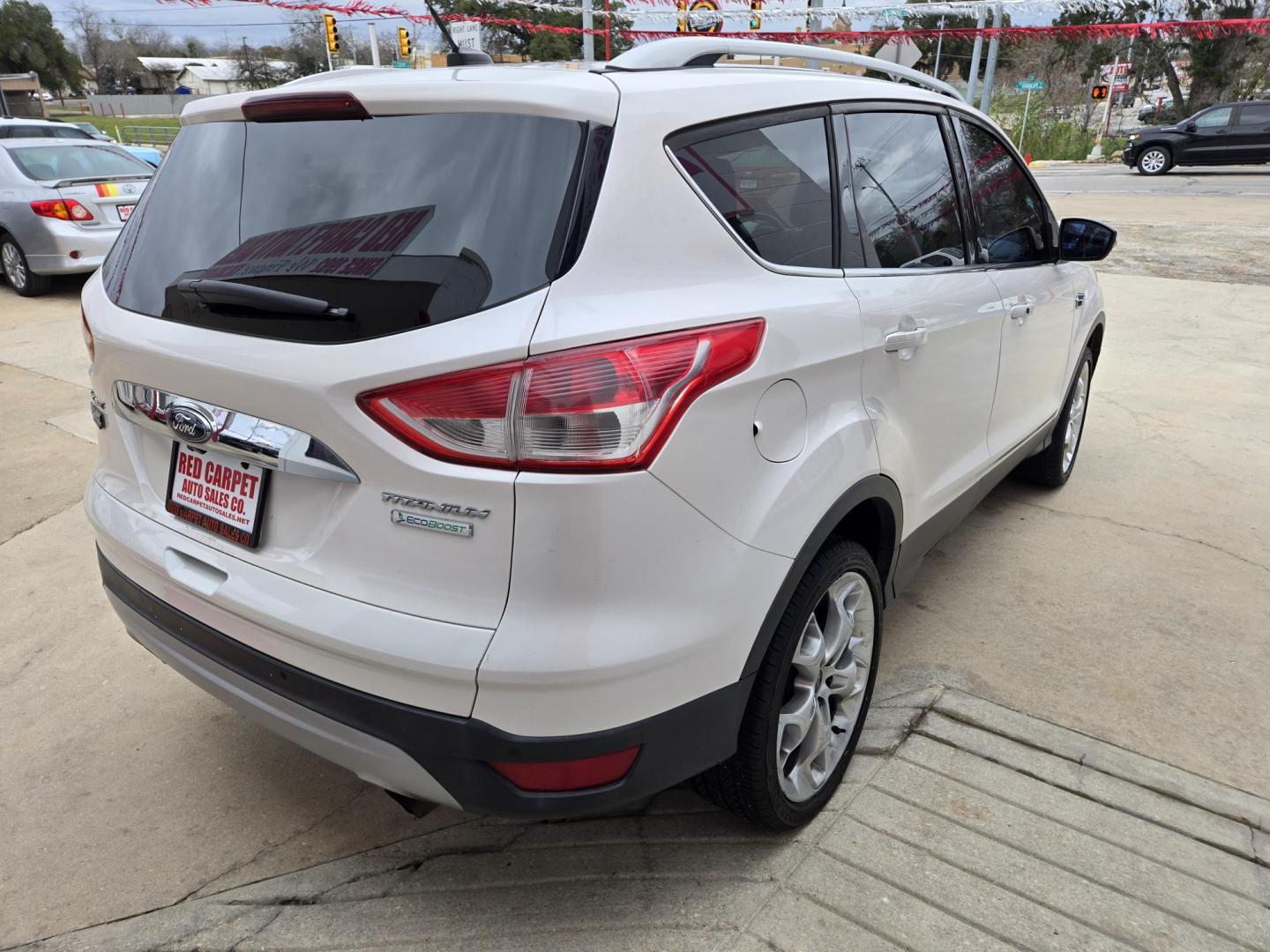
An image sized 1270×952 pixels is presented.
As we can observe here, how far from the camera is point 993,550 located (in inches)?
158

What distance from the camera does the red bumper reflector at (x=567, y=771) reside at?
5.75ft

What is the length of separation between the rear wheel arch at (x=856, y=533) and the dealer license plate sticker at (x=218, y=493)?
42.1 inches

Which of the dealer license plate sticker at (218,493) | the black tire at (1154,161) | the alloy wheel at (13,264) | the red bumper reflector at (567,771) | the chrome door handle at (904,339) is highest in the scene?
the chrome door handle at (904,339)

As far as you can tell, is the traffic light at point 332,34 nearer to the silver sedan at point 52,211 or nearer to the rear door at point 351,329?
the silver sedan at point 52,211

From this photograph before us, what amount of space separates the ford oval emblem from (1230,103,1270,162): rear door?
2727 cm

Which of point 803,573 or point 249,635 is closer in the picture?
point 249,635

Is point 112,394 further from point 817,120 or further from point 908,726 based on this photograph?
point 908,726

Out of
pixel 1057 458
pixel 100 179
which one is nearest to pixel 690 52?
pixel 1057 458

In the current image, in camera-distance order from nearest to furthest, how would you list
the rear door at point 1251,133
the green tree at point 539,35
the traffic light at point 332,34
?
Result: the green tree at point 539,35 → the rear door at point 1251,133 → the traffic light at point 332,34

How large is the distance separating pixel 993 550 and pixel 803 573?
2238 mm

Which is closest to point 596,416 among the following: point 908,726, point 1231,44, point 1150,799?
point 908,726

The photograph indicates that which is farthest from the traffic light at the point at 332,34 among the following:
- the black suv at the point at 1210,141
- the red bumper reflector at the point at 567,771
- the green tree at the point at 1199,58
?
the green tree at the point at 1199,58

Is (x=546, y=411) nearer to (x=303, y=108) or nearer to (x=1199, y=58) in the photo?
(x=303, y=108)

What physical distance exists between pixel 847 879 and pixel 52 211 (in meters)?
9.83
